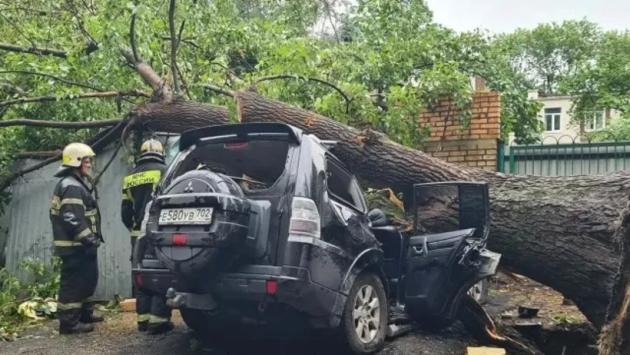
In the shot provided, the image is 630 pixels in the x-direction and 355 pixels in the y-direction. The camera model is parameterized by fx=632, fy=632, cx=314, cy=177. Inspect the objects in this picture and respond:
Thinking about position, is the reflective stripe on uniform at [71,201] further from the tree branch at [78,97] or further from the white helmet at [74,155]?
the tree branch at [78,97]

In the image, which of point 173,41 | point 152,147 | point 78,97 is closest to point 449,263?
point 152,147

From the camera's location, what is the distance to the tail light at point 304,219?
4.41 metres

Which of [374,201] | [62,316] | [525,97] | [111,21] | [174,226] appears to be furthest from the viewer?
[525,97]

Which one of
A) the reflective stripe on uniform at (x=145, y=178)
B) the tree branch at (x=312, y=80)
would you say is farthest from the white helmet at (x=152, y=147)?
the tree branch at (x=312, y=80)

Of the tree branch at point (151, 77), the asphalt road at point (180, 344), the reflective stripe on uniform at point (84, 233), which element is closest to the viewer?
the asphalt road at point (180, 344)

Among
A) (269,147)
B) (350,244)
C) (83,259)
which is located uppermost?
(269,147)

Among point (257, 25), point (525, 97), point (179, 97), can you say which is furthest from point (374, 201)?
point (525, 97)

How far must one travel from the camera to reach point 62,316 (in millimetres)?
6348

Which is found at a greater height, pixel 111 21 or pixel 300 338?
pixel 111 21

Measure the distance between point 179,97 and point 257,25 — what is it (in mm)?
2114

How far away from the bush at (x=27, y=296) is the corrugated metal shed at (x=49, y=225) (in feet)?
1.07

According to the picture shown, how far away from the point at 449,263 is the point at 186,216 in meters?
2.38

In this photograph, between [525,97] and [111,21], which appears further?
[525,97]

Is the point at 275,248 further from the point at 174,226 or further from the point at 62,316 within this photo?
the point at 62,316
